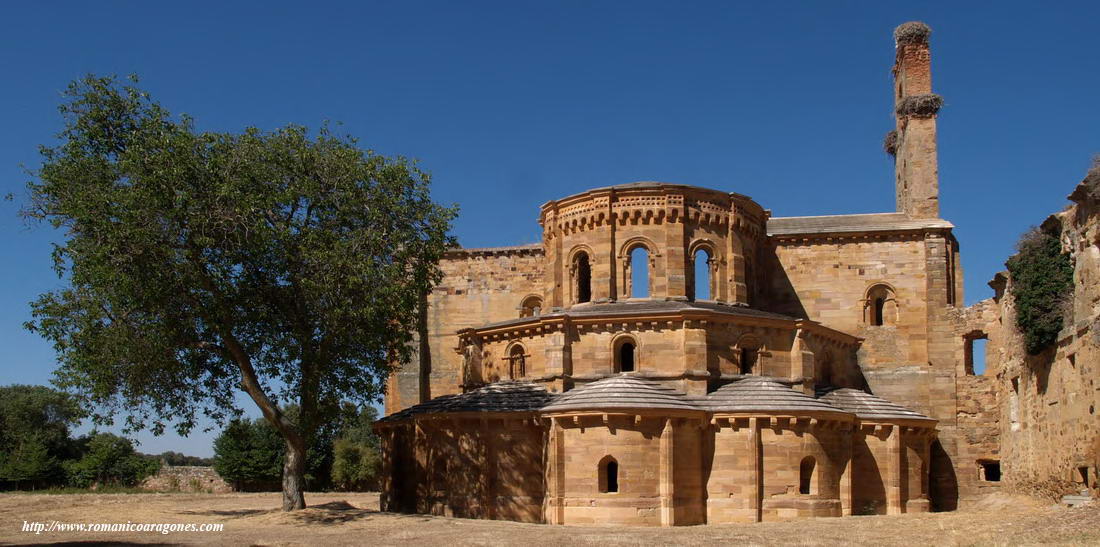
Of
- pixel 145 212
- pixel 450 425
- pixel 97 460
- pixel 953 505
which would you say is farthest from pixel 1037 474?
pixel 97 460

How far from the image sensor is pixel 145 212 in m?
22.3

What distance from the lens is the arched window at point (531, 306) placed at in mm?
38531

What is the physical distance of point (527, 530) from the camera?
77.9 ft

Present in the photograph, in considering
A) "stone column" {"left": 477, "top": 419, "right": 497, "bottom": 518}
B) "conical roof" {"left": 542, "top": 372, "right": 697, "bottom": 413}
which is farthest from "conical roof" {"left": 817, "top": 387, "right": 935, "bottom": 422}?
"stone column" {"left": 477, "top": 419, "right": 497, "bottom": 518}

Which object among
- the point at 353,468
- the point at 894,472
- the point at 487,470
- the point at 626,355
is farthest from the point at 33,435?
the point at 894,472

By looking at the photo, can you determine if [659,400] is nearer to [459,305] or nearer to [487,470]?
[487,470]

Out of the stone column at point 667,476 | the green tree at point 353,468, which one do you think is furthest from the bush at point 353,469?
the stone column at point 667,476

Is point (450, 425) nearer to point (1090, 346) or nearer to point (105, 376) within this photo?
point (105, 376)

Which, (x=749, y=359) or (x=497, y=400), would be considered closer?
(x=497, y=400)

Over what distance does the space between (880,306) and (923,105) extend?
7875 mm

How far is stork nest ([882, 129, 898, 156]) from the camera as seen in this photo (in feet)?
130

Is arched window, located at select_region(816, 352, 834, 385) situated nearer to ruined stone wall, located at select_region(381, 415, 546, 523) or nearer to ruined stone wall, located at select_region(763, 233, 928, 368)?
ruined stone wall, located at select_region(763, 233, 928, 368)

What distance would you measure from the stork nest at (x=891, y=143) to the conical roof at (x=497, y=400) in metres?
19.4

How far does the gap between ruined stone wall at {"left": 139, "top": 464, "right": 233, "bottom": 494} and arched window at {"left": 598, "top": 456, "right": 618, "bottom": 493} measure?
84.6 ft
